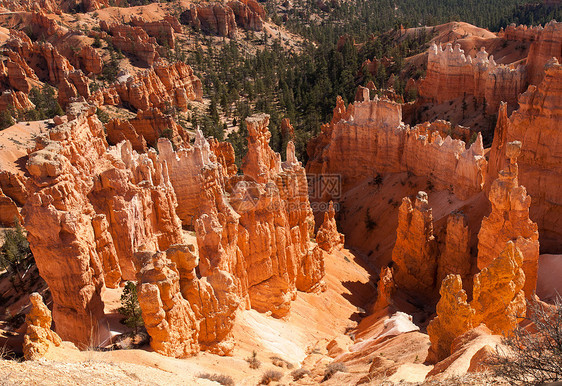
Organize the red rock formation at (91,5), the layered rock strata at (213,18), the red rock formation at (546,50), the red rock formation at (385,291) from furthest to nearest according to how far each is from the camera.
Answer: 1. the layered rock strata at (213,18)
2. the red rock formation at (91,5)
3. the red rock formation at (546,50)
4. the red rock formation at (385,291)

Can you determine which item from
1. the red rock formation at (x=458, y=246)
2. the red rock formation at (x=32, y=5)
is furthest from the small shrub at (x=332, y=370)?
the red rock formation at (x=32, y=5)

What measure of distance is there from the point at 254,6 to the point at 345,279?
94740 mm

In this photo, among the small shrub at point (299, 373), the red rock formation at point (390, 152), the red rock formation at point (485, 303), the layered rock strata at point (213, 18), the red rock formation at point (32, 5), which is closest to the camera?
the red rock formation at point (485, 303)

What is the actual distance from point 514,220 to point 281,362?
10354 millimetres

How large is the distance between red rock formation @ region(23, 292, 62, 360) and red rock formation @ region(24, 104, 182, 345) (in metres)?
2.26

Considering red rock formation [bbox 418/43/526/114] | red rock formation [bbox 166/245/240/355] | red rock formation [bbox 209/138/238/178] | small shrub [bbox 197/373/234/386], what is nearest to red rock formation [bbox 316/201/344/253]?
red rock formation [bbox 209/138/238/178]

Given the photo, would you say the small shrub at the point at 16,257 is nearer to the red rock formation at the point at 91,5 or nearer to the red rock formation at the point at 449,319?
the red rock formation at the point at 449,319

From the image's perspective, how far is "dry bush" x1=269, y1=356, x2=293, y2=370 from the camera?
50.3 feet

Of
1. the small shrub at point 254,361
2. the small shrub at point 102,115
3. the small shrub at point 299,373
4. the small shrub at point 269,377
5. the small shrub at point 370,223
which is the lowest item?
the small shrub at point 370,223

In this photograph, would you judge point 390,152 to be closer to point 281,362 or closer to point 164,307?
point 281,362

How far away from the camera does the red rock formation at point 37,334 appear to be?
10.3 m

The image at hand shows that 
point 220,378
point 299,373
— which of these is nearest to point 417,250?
point 299,373

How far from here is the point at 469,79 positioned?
1871 inches

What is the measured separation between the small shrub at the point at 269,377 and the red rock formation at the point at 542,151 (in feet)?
50.6
